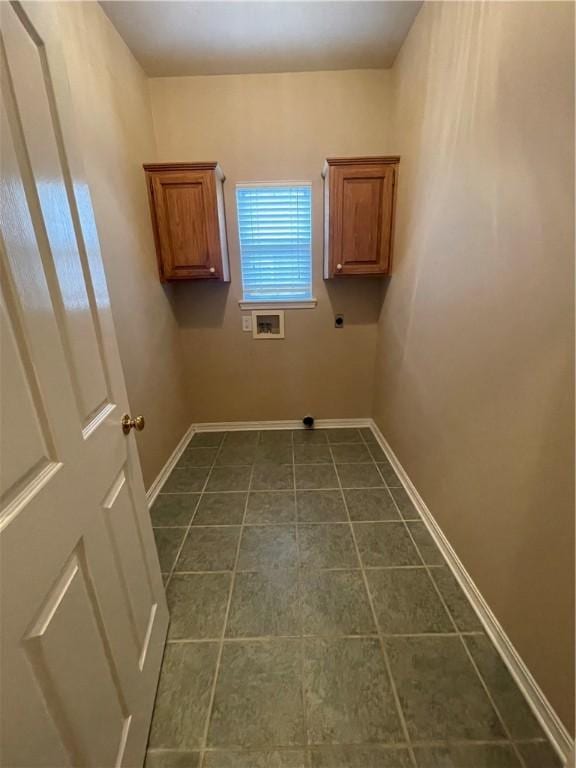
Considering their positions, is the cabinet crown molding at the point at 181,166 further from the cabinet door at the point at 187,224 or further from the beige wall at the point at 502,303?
the beige wall at the point at 502,303

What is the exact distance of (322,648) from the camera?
128 centimetres

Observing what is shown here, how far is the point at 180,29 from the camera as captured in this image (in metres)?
1.90

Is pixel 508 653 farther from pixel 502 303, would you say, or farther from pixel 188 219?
pixel 188 219

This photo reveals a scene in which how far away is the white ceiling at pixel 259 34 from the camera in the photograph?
1.77 metres

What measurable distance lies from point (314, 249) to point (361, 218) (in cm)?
46

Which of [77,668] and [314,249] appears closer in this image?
[77,668]

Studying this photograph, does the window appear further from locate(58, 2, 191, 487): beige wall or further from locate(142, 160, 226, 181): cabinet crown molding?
locate(58, 2, 191, 487): beige wall

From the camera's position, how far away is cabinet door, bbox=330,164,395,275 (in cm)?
226

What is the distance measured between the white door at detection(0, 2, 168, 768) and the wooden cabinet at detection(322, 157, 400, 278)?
6.12ft

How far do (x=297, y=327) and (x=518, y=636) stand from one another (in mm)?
2321

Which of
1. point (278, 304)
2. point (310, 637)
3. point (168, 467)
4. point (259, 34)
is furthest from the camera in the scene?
point (278, 304)

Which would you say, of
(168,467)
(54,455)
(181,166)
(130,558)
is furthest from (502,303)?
(168,467)

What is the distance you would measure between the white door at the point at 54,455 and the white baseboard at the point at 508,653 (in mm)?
1190

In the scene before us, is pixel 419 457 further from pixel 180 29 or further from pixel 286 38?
pixel 180 29
